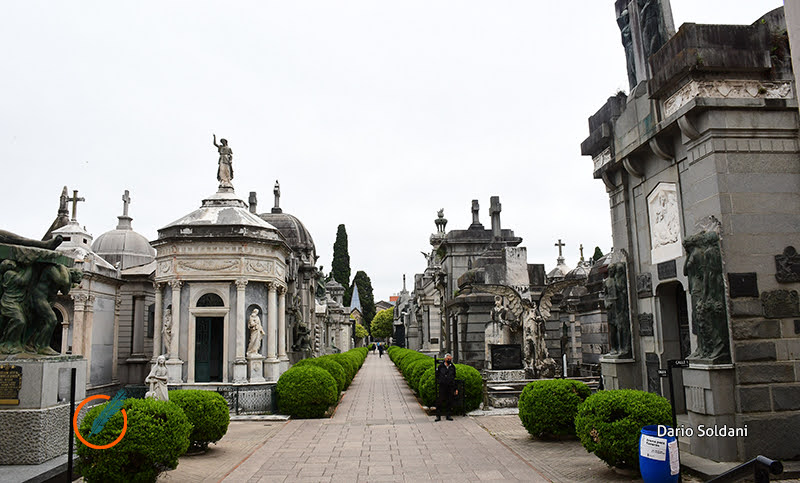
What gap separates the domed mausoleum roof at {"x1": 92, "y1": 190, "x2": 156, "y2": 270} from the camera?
89.3 ft

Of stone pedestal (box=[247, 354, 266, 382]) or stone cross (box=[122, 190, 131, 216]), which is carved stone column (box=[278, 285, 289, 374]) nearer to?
stone pedestal (box=[247, 354, 266, 382])

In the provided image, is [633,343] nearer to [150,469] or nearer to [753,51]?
[753,51]

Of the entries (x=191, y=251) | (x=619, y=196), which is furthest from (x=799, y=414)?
(x=191, y=251)

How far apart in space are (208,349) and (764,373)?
A: 1476 centimetres

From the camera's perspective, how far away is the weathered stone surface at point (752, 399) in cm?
738

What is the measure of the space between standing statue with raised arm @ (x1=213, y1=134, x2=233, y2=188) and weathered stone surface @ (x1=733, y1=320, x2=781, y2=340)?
1632 centimetres

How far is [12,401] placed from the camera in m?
7.47

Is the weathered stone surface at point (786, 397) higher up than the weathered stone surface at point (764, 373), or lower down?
lower down

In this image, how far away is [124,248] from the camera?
27516 millimetres

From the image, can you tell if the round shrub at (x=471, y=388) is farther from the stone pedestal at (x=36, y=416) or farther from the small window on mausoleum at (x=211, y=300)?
the stone pedestal at (x=36, y=416)

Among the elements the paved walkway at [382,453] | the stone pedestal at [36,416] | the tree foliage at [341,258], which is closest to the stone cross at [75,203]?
the paved walkway at [382,453]

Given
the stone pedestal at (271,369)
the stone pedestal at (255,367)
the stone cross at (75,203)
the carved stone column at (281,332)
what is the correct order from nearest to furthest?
the stone pedestal at (255,367) → the stone pedestal at (271,369) → the carved stone column at (281,332) → the stone cross at (75,203)

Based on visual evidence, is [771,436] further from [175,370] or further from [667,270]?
[175,370]

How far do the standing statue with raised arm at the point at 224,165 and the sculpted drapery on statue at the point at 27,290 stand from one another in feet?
38.8
